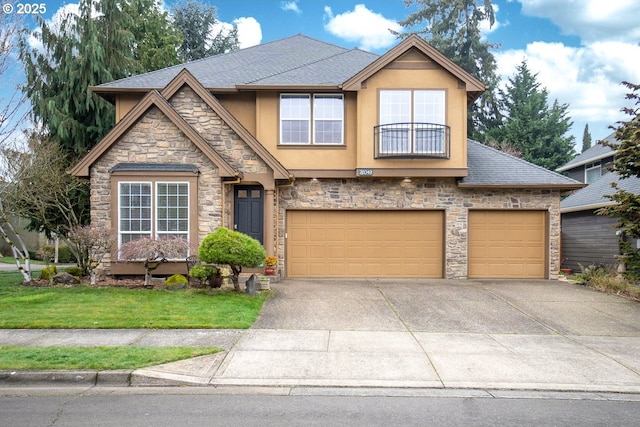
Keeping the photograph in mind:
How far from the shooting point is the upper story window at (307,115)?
15.5 meters

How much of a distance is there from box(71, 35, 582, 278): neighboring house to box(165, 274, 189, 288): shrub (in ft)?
6.85

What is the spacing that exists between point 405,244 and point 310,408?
1096cm

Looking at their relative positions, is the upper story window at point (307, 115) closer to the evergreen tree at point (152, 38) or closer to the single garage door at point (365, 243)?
the single garage door at point (365, 243)

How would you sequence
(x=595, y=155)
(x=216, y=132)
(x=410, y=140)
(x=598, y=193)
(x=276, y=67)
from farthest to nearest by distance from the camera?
(x=595, y=155), (x=598, y=193), (x=276, y=67), (x=410, y=140), (x=216, y=132)

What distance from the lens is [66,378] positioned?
249 inches

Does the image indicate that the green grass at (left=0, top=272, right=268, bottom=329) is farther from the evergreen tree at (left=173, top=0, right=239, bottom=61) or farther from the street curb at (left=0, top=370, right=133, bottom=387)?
the evergreen tree at (left=173, top=0, right=239, bottom=61)

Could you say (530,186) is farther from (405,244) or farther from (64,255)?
(64,255)

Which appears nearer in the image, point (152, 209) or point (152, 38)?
point (152, 209)

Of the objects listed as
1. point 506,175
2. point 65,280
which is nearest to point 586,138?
point 506,175

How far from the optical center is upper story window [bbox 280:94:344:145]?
15523mm

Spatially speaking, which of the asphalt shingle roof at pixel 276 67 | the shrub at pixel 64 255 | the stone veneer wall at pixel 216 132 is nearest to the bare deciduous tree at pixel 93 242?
the stone veneer wall at pixel 216 132

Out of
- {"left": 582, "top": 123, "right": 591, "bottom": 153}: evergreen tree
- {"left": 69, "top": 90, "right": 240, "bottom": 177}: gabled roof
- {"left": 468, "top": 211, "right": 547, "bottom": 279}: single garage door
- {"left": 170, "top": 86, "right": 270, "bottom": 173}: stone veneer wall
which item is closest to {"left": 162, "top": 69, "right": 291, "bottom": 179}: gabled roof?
{"left": 170, "top": 86, "right": 270, "bottom": 173}: stone veneer wall

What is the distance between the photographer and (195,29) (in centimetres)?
3694

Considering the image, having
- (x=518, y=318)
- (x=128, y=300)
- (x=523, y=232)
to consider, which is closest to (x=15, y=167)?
(x=128, y=300)
